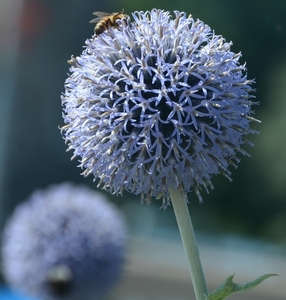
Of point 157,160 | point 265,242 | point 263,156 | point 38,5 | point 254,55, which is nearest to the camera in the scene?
point 157,160

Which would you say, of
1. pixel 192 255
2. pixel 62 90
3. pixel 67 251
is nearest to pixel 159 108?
pixel 192 255

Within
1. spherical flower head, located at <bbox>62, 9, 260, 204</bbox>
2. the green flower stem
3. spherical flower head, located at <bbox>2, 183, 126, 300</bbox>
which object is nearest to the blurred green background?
spherical flower head, located at <bbox>2, 183, 126, 300</bbox>

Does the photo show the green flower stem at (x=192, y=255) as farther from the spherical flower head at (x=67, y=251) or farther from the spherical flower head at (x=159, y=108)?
the spherical flower head at (x=67, y=251)

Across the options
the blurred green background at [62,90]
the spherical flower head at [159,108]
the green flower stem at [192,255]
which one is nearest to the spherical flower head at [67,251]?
the blurred green background at [62,90]

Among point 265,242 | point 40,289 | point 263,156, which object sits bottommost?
point 40,289

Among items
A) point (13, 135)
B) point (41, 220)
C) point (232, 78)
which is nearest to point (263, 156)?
point (41, 220)

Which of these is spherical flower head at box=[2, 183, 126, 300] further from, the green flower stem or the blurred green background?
the green flower stem

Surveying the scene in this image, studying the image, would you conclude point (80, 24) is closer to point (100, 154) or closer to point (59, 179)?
point (59, 179)
